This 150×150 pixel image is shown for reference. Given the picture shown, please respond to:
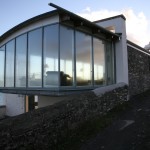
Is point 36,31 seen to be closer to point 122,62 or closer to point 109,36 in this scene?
point 109,36

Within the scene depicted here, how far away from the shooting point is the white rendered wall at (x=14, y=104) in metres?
17.9

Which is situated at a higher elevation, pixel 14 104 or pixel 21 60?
pixel 21 60

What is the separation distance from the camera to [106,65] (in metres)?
11.2

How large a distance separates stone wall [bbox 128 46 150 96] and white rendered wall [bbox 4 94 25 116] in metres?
9.81

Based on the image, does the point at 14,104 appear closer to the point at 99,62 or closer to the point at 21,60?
the point at 21,60

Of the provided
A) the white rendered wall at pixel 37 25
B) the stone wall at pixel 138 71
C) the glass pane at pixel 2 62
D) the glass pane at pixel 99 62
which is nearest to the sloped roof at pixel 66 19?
the white rendered wall at pixel 37 25

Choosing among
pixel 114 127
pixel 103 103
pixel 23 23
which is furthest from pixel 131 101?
pixel 23 23

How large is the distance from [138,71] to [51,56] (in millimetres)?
7584

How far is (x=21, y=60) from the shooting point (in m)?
10.9

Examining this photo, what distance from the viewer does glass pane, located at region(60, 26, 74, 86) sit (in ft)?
27.3

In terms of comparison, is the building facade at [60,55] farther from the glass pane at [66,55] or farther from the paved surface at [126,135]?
the paved surface at [126,135]

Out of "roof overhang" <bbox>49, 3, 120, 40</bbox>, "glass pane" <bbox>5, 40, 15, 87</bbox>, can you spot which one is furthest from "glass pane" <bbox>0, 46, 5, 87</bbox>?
"roof overhang" <bbox>49, 3, 120, 40</bbox>

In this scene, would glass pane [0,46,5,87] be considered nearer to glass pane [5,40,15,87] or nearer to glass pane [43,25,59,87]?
glass pane [5,40,15,87]

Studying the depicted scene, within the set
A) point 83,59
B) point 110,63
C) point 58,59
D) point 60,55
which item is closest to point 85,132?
point 58,59
